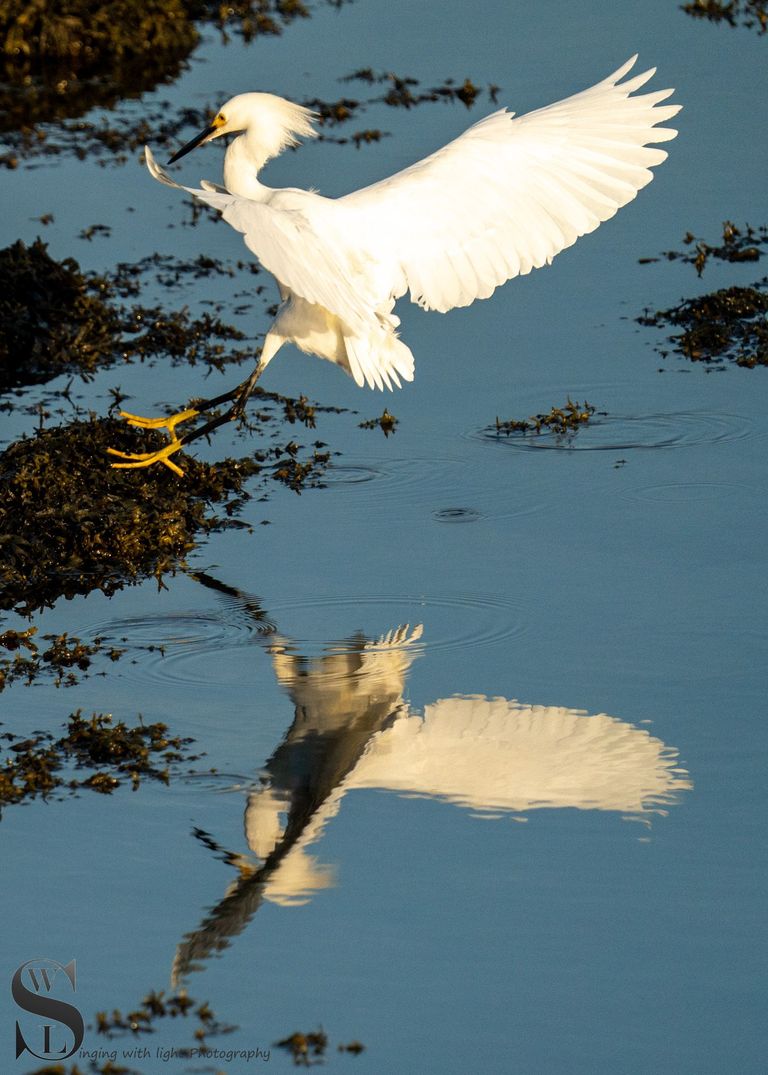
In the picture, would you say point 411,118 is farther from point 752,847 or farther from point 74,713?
point 752,847

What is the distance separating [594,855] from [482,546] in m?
2.27

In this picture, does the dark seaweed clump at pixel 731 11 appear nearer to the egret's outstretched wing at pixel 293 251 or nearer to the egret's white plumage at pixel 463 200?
the egret's white plumage at pixel 463 200

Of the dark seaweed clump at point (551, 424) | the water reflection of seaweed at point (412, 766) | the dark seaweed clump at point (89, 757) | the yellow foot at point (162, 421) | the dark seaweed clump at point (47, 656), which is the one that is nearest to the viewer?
the water reflection of seaweed at point (412, 766)

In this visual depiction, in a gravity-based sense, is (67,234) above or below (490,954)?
above

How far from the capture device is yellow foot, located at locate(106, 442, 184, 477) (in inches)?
288

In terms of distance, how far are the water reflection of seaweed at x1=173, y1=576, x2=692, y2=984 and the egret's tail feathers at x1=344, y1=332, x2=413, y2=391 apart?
1.37 m

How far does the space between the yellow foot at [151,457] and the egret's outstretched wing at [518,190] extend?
1178mm

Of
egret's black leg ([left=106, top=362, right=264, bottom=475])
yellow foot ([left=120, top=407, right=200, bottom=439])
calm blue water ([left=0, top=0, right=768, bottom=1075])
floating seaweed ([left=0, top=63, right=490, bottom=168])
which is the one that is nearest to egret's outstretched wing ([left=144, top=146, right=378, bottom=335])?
calm blue water ([left=0, top=0, right=768, bottom=1075])

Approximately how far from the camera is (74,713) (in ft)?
18.8

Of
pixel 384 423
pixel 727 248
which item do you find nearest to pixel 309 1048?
pixel 384 423

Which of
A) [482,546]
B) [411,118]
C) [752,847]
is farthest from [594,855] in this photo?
[411,118]

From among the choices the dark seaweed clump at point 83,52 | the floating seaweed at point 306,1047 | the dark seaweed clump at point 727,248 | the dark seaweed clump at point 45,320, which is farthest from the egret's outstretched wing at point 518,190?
the dark seaweed clump at point 83,52

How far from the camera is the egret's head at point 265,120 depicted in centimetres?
714

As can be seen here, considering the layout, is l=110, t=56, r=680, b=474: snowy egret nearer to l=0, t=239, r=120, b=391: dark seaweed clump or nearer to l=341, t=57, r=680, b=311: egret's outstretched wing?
l=341, t=57, r=680, b=311: egret's outstretched wing
